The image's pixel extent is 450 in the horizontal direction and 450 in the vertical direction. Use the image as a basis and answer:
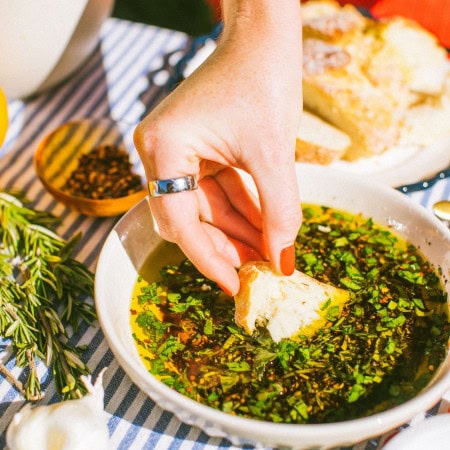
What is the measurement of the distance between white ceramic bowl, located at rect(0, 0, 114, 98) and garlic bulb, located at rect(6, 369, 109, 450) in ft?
3.58

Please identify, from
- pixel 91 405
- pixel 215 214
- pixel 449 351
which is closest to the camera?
pixel 91 405

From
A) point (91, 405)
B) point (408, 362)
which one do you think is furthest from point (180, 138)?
point (408, 362)

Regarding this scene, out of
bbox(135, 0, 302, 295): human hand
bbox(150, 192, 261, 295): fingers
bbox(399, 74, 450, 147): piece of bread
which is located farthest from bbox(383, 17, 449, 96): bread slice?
bbox(150, 192, 261, 295): fingers

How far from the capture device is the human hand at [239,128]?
3.78ft

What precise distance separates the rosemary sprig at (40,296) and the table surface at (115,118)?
0.14 feet

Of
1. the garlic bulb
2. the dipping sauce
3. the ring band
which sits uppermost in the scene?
the ring band

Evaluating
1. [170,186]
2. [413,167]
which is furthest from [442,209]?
[170,186]

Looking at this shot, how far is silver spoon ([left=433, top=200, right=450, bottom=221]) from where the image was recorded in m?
1.60

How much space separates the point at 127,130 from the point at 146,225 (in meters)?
0.52

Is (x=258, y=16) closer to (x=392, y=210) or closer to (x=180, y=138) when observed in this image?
(x=180, y=138)

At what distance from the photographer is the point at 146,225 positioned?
1.47 metres

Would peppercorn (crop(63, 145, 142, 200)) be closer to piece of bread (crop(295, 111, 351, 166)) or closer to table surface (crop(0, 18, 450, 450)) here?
table surface (crop(0, 18, 450, 450))

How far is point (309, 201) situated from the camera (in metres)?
1.60

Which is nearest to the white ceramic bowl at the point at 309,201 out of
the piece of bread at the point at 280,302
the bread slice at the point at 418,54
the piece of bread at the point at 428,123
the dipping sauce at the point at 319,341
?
the dipping sauce at the point at 319,341
